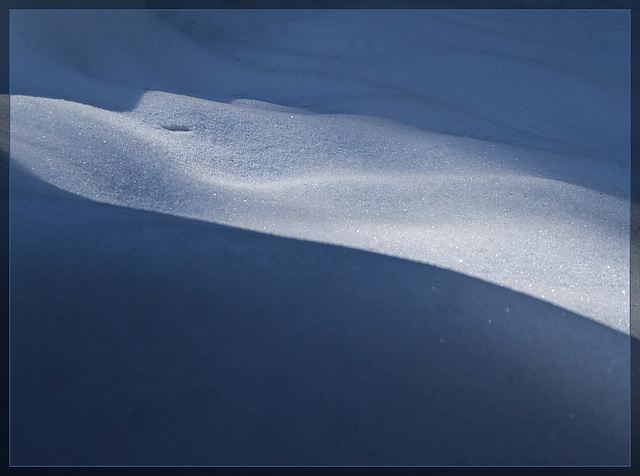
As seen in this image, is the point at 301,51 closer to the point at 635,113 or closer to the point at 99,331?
the point at 635,113

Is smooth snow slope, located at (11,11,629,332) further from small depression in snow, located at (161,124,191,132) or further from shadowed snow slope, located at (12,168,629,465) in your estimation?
shadowed snow slope, located at (12,168,629,465)

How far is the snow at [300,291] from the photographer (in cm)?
99

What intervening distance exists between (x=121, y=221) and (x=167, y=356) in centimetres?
38

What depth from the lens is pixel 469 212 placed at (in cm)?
170

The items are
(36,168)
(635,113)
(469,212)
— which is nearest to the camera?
(36,168)

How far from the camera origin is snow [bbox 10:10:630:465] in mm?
993

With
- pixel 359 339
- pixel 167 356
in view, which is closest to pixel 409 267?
pixel 359 339

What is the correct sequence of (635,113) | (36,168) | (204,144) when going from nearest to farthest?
(36,168), (204,144), (635,113)

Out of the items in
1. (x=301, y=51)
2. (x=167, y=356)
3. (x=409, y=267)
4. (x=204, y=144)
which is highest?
(x=301, y=51)

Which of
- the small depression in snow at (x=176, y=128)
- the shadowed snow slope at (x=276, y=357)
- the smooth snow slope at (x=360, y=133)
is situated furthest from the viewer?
the small depression in snow at (x=176, y=128)

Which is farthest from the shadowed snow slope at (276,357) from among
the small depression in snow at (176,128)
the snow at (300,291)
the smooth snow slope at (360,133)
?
the small depression in snow at (176,128)

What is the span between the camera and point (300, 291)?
1.20 m

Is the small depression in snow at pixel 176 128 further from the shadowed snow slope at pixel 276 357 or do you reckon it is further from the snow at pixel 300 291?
the shadowed snow slope at pixel 276 357

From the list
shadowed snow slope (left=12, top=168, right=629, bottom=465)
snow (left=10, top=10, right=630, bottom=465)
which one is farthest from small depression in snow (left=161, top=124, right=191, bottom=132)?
shadowed snow slope (left=12, top=168, right=629, bottom=465)
